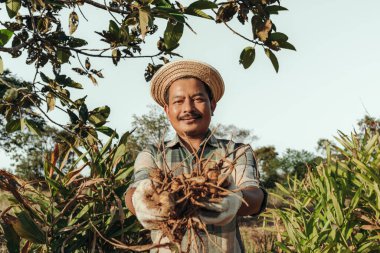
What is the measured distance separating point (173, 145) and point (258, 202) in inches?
23.6

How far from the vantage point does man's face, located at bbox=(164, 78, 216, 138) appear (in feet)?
7.41

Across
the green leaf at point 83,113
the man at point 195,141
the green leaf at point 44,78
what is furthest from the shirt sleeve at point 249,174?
A: the green leaf at point 44,78

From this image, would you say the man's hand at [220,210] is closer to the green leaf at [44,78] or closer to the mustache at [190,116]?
the mustache at [190,116]

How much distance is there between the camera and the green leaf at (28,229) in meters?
2.21

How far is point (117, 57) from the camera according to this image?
3.00m

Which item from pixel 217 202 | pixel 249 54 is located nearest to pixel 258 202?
pixel 217 202

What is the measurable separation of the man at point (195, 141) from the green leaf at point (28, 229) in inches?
20.4

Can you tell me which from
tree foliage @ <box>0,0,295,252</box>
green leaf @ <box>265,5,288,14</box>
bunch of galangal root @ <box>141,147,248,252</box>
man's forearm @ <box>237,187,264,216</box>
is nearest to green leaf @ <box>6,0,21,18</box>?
tree foliage @ <box>0,0,295,252</box>

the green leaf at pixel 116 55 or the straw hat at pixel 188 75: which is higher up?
the green leaf at pixel 116 55

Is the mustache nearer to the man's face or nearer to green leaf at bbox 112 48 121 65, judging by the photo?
the man's face

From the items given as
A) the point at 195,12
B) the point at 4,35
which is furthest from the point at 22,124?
the point at 195,12

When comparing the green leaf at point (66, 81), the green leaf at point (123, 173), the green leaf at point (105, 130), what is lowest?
the green leaf at point (123, 173)

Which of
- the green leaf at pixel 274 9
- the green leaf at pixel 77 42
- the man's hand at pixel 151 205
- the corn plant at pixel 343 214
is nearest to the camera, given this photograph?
the man's hand at pixel 151 205

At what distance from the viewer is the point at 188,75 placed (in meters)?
2.35
